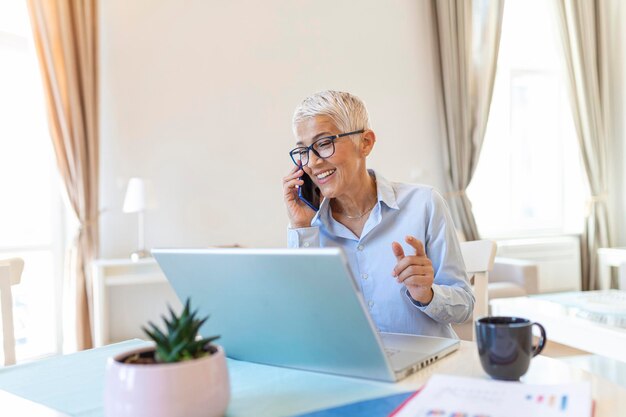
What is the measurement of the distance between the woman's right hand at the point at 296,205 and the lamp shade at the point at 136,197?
2255 millimetres

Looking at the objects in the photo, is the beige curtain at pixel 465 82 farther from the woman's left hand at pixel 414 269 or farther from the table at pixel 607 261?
the woman's left hand at pixel 414 269

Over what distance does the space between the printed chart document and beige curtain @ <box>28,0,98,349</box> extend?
3452 mm

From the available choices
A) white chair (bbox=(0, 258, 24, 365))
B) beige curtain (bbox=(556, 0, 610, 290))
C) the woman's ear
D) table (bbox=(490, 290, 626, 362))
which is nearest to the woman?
the woman's ear

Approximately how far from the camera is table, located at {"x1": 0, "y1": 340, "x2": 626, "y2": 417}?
88 centimetres

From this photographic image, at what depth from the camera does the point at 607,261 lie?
5.48m

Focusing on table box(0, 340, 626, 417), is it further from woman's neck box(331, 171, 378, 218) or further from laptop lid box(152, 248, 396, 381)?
woman's neck box(331, 171, 378, 218)

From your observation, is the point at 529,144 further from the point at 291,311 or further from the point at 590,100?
the point at 291,311

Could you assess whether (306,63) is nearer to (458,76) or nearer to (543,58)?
(458,76)

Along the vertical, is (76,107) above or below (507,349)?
above

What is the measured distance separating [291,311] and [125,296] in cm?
358

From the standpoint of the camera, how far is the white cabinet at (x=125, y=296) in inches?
150

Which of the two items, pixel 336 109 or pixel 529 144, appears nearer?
pixel 336 109

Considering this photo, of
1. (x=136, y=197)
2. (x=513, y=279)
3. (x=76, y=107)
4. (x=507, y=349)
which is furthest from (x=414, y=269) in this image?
(x=513, y=279)

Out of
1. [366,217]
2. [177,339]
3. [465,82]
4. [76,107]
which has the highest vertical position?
[465,82]
